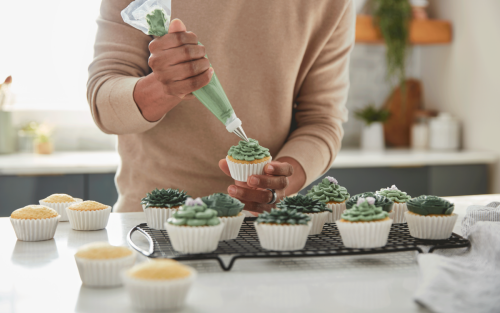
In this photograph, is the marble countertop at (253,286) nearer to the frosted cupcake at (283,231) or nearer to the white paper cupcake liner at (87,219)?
the frosted cupcake at (283,231)

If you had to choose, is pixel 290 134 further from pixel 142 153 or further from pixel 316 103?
pixel 142 153

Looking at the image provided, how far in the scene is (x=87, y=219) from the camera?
1.17m

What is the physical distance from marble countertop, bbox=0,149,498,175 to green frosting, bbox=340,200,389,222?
187 centimetres

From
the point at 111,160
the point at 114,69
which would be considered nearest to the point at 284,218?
the point at 114,69

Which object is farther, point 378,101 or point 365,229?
point 378,101

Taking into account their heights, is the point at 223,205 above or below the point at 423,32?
below

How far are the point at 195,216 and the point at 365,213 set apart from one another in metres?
0.33

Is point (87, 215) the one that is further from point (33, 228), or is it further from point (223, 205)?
point (223, 205)

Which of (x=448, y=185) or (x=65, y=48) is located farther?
(x=65, y=48)

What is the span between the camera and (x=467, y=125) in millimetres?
3393

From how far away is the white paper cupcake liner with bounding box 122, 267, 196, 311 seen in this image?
68 centimetres

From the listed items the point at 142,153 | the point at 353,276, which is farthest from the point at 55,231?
the point at 353,276

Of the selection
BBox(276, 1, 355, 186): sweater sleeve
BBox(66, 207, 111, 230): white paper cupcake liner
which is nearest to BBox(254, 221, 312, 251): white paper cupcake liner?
BBox(66, 207, 111, 230): white paper cupcake liner

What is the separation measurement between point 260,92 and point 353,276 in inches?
35.0
